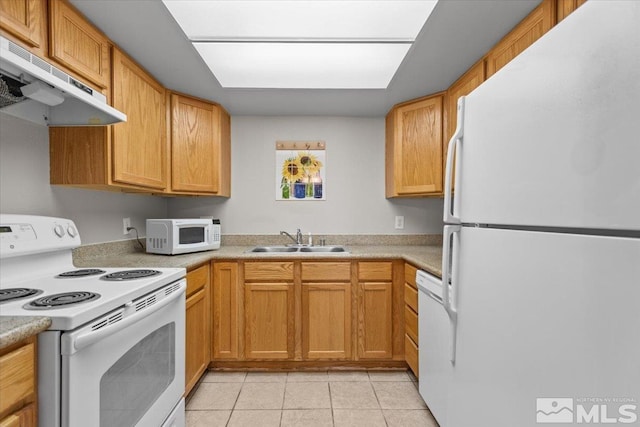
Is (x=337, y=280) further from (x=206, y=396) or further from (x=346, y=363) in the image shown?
(x=206, y=396)

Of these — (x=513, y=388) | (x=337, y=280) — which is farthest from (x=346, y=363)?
(x=513, y=388)

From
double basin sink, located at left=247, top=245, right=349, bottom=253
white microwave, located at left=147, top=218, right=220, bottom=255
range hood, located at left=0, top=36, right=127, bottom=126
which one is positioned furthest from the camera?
double basin sink, located at left=247, top=245, right=349, bottom=253

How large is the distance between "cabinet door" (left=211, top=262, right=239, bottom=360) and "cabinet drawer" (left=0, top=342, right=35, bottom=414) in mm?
1512

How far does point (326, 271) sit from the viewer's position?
238 cm

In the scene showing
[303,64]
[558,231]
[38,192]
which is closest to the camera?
[558,231]

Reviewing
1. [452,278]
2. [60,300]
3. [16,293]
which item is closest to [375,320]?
[452,278]

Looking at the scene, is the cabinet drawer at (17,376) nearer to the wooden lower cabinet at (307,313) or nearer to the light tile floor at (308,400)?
the light tile floor at (308,400)

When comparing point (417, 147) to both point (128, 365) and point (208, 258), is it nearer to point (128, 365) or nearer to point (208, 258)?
point (208, 258)

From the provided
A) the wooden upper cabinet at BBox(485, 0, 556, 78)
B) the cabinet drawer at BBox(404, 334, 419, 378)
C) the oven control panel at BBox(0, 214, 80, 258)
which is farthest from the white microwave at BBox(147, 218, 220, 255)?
the wooden upper cabinet at BBox(485, 0, 556, 78)

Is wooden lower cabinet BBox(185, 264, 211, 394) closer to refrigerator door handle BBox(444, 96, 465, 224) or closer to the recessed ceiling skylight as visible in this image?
the recessed ceiling skylight

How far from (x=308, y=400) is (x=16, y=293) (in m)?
1.62

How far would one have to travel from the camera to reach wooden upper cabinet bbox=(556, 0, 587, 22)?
122cm

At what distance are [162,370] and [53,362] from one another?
0.62 meters

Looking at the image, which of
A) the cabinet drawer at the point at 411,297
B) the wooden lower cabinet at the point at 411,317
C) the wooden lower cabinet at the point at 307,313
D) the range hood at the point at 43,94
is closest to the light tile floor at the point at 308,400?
the wooden lower cabinet at the point at 307,313
